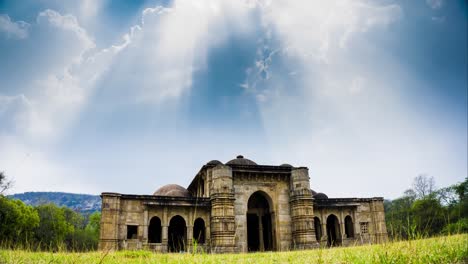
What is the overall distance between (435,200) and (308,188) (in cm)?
2560

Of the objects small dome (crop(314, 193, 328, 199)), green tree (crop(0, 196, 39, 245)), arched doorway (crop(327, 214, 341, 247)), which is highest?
small dome (crop(314, 193, 328, 199))

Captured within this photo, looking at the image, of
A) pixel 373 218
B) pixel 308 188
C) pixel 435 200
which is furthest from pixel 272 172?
pixel 435 200

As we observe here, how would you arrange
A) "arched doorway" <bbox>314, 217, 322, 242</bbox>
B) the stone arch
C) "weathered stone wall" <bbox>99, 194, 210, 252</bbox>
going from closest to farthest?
"weathered stone wall" <bbox>99, 194, 210, 252</bbox>, the stone arch, "arched doorway" <bbox>314, 217, 322, 242</bbox>

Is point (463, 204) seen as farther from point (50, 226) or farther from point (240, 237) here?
point (50, 226)

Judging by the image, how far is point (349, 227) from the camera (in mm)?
26969

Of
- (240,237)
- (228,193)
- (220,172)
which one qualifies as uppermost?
(220,172)

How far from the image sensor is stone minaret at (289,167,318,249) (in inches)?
838

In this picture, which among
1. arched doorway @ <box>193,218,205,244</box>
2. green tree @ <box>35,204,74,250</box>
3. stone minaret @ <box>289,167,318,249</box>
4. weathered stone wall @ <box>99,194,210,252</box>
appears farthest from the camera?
green tree @ <box>35,204,74,250</box>

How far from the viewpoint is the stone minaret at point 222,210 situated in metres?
20.0

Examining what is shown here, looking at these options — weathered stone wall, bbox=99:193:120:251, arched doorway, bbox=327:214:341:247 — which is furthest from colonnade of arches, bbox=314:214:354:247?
weathered stone wall, bbox=99:193:120:251

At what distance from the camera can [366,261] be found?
5555 mm

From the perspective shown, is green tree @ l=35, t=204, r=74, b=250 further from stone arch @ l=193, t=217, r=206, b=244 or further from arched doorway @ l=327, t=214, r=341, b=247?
arched doorway @ l=327, t=214, r=341, b=247

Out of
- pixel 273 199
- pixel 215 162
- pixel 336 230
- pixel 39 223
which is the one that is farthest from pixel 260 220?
pixel 39 223

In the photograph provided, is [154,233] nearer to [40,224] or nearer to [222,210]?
[222,210]
